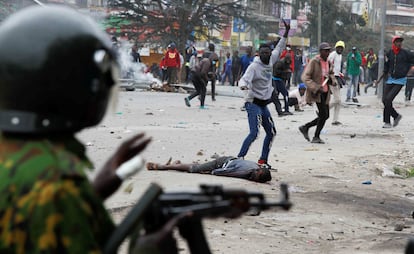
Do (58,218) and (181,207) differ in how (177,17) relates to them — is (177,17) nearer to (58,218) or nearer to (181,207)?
(181,207)

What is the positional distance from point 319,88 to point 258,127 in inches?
150

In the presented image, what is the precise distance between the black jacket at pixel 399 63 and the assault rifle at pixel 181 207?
15.5m

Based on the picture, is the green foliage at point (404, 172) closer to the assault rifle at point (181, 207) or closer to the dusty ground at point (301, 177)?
the dusty ground at point (301, 177)

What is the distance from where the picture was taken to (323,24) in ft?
220

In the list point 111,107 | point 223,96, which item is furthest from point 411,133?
point 111,107

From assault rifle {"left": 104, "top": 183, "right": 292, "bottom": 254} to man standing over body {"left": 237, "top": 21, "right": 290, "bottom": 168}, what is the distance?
27.8 feet

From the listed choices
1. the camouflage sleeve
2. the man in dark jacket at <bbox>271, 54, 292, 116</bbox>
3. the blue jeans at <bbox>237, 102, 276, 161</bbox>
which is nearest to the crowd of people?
the camouflage sleeve

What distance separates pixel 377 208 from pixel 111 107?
6.71 m

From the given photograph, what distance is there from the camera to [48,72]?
2.00m

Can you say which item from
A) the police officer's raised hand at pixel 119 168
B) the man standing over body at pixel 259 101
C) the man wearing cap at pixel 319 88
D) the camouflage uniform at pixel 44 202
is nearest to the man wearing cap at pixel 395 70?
the man wearing cap at pixel 319 88

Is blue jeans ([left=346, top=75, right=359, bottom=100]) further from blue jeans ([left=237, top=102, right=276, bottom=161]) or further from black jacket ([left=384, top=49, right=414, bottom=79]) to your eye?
blue jeans ([left=237, top=102, right=276, bottom=161])

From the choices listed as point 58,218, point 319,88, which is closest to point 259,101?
point 319,88

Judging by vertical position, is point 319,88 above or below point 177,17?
below

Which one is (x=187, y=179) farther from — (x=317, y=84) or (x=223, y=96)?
(x=223, y=96)
